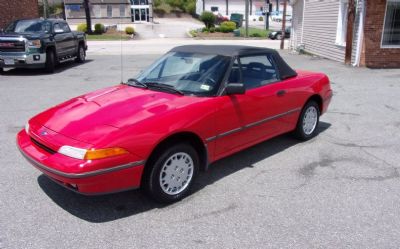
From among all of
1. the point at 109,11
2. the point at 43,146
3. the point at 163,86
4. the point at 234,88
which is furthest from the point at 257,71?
the point at 109,11

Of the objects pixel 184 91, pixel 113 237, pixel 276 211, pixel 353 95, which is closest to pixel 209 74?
pixel 184 91

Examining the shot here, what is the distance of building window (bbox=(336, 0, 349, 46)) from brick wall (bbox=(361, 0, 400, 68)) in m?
1.64

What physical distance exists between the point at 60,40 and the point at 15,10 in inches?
426

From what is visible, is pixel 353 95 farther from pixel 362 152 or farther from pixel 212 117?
pixel 212 117

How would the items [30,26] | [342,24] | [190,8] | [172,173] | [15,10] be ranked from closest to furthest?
[172,173] < [30,26] < [342,24] < [15,10] < [190,8]

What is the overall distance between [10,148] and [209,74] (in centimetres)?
327

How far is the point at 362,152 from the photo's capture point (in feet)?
17.6

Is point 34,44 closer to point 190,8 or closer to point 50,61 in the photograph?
point 50,61

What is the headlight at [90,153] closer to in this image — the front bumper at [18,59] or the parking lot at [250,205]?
the parking lot at [250,205]

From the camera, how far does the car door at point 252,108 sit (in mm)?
4223

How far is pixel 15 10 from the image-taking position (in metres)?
22.2

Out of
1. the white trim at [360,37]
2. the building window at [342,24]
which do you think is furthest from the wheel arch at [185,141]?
the building window at [342,24]

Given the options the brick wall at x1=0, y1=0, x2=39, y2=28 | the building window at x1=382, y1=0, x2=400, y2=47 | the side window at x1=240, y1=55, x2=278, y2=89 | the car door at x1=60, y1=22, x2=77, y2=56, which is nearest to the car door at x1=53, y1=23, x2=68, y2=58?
the car door at x1=60, y1=22, x2=77, y2=56

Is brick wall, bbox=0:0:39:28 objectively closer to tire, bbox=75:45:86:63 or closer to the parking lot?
tire, bbox=75:45:86:63
